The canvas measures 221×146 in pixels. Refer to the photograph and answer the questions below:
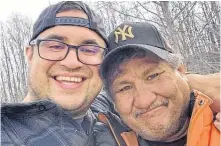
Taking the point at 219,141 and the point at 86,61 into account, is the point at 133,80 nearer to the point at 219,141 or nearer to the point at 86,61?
the point at 86,61

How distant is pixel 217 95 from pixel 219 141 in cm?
28

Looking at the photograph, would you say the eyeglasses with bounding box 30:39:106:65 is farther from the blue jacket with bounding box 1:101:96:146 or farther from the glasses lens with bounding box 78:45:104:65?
the blue jacket with bounding box 1:101:96:146

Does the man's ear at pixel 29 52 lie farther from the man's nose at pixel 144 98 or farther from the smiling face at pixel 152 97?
the man's nose at pixel 144 98

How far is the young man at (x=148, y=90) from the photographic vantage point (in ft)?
4.83

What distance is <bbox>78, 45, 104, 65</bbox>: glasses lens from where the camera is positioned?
5.51 ft

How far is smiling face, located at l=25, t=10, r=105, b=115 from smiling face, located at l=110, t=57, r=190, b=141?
0.68 feet

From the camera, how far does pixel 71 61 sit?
1647mm

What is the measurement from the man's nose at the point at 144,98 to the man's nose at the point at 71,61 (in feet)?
1.26

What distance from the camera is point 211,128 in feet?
4.35

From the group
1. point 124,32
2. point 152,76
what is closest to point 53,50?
point 124,32

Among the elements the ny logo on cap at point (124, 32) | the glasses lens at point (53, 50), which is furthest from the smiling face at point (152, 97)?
the glasses lens at point (53, 50)

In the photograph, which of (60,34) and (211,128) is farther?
(60,34)

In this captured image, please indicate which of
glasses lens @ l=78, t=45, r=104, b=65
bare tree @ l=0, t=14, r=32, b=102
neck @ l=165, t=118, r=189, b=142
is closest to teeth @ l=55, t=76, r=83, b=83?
glasses lens @ l=78, t=45, r=104, b=65

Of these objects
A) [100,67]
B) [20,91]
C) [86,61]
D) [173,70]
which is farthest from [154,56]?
[20,91]
